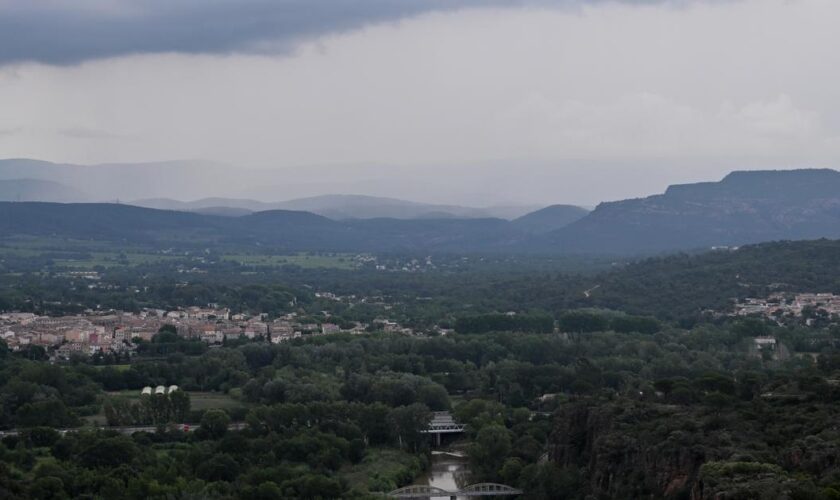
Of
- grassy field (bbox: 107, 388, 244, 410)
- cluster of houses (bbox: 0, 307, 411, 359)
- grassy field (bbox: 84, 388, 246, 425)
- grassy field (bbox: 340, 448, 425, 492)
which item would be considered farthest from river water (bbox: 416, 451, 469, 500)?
cluster of houses (bbox: 0, 307, 411, 359)

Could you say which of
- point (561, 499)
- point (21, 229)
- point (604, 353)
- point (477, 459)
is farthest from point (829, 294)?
point (21, 229)

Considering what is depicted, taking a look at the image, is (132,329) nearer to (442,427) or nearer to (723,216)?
(442,427)

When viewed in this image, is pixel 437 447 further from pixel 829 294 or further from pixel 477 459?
pixel 829 294

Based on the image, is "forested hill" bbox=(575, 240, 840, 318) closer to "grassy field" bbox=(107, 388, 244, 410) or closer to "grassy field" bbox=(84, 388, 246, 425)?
"grassy field" bbox=(107, 388, 244, 410)

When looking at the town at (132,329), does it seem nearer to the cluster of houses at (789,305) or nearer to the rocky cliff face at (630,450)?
the cluster of houses at (789,305)

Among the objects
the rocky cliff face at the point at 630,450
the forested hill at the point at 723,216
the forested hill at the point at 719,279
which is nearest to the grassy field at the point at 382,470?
the rocky cliff face at the point at 630,450
